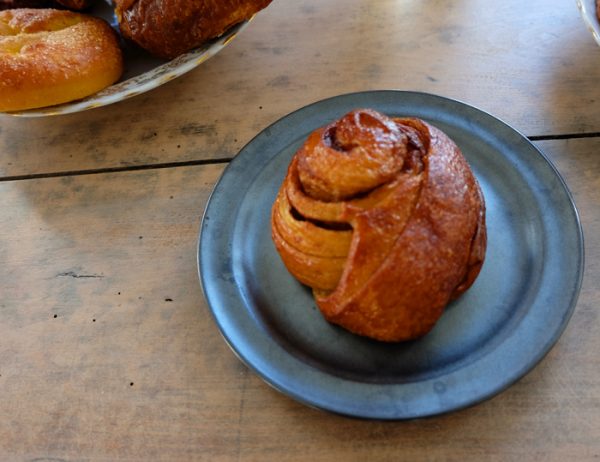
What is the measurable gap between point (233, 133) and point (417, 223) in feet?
1.77

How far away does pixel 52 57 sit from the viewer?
94 centimetres

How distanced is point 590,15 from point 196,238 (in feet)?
2.71

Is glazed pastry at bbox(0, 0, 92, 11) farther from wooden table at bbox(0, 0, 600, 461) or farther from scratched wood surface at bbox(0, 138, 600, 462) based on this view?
scratched wood surface at bbox(0, 138, 600, 462)

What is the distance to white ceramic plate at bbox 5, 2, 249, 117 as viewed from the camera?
3.17 feet

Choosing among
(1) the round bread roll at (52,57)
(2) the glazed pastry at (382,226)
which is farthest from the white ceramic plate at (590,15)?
(1) the round bread roll at (52,57)

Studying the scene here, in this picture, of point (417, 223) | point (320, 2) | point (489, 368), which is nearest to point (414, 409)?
point (489, 368)

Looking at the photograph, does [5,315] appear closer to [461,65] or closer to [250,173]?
[250,173]

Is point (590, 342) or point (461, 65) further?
point (461, 65)

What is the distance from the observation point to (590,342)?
A: 73cm

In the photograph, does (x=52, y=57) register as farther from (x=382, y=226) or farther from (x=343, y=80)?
(x=382, y=226)

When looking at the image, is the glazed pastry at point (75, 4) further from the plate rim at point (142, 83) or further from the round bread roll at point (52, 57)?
the plate rim at point (142, 83)

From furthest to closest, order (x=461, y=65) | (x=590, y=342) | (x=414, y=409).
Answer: (x=461, y=65), (x=590, y=342), (x=414, y=409)

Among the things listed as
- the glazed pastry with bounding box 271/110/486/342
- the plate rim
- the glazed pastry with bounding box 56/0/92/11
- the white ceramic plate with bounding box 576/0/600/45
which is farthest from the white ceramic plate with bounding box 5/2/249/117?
the white ceramic plate with bounding box 576/0/600/45

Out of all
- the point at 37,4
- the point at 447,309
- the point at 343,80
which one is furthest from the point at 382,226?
the point at 37,4
